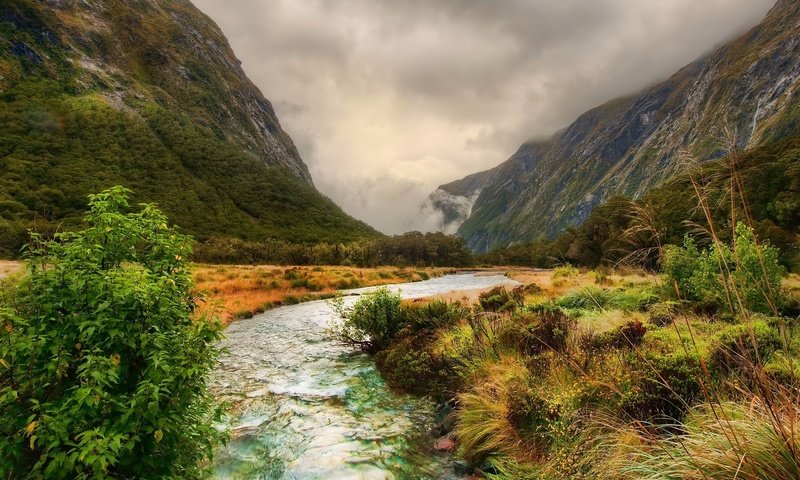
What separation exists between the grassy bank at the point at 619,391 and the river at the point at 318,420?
0.69 metres

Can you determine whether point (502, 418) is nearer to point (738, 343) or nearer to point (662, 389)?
point (662, 389)

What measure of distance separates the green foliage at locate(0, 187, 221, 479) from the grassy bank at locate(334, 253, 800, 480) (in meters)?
4.09

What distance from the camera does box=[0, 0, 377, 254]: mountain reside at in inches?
3130

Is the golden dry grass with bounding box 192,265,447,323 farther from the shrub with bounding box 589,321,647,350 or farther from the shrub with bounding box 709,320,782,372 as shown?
the shrub with bounding box 709,320,782,372

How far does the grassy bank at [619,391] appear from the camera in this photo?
309 centimetres

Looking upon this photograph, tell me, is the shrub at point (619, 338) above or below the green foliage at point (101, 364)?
below

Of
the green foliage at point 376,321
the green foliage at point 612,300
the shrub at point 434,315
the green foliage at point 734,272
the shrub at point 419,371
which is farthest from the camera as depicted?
the green foliage at point 376,321

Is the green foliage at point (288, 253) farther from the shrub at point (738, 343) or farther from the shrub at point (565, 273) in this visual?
the shrub at point (738, 343)

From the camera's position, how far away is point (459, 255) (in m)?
118

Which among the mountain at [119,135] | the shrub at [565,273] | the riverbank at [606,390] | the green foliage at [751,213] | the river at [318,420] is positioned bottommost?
the river at [318,420]

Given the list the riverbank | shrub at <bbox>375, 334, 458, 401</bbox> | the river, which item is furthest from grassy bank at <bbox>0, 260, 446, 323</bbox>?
the riverbank

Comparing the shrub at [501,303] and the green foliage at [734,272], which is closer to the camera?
the green foliage at [734,272]

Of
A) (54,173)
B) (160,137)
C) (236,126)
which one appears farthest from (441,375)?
(236,126)

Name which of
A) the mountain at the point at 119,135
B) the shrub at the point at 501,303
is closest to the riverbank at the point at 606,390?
the shrub at the point at 501,303
